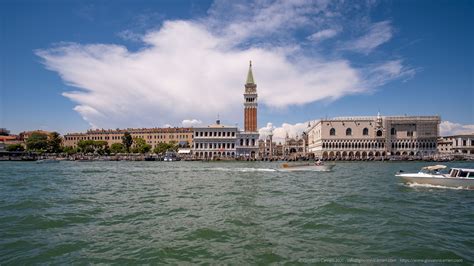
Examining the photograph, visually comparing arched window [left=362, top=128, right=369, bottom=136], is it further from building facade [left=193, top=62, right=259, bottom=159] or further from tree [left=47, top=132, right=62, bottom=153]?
Result: tree [left=47, top=132, right=62, bottom=153]

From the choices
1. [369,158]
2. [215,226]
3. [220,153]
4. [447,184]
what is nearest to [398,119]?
[369,158]

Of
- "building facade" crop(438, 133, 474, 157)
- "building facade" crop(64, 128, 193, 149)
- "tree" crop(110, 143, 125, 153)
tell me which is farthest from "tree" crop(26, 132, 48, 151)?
"building facade" crop(438, 133, 474, 157)

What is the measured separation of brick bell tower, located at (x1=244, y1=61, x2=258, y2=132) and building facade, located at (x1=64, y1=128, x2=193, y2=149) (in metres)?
20.7

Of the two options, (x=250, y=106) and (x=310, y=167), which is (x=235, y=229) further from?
(x=250, y=106)

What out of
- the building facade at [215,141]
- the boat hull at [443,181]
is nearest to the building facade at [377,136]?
the building facade at [215,141]

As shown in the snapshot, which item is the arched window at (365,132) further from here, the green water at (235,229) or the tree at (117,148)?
the green water at (235,229)

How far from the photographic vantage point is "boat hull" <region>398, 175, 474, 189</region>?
1769 centimetres

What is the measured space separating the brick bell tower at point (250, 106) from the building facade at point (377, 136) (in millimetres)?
19847

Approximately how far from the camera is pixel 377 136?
84188mm

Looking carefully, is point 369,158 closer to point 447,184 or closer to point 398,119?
point 398,119

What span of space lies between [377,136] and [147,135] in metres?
72.5

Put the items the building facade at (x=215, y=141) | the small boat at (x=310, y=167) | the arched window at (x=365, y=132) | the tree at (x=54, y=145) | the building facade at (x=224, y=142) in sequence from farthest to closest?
1. the tree at (x=54, y=145)
2. the arched window at (x=365, y=132)
3. the building facade at (x=215, y=141)
4. the building facade at (x=224, y=142)
5. the small boat at (x=310, y=167)

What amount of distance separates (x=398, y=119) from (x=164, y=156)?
64666 mm

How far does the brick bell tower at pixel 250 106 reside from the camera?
303 feet
